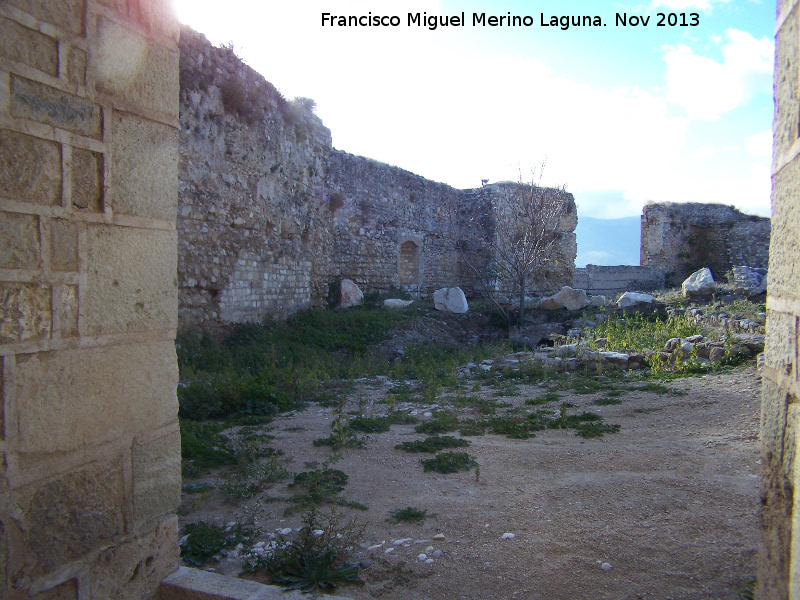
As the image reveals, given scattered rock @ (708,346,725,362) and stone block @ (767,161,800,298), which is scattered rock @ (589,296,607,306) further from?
stone block @ (767,161,800,298)

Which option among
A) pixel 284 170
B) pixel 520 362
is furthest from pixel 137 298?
pixel 284 170

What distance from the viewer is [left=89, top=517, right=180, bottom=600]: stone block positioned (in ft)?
7.04

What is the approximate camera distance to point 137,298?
2.28 m

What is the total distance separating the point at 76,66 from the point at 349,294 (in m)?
11.8

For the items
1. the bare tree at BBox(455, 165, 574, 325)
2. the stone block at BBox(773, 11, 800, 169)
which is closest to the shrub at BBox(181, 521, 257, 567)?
the stone block at BBox(773, 11, 800, 169)

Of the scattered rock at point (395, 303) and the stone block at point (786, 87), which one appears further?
the scattered rock at point (395, 303)

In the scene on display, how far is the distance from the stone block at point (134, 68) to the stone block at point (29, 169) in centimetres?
36

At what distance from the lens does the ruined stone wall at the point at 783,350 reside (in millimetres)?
1684

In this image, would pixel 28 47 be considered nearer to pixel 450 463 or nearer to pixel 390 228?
pixel 450 463

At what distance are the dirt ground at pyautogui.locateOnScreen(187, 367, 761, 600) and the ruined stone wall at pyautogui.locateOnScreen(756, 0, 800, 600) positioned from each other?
71cm

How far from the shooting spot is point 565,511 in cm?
335

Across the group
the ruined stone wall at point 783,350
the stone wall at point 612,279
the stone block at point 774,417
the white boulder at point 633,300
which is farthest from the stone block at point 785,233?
the stone wall at point 612,279

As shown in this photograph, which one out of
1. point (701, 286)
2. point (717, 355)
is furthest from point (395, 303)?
point (717, 355)

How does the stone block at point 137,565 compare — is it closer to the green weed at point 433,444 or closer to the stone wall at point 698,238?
the green weed at point 433,444
